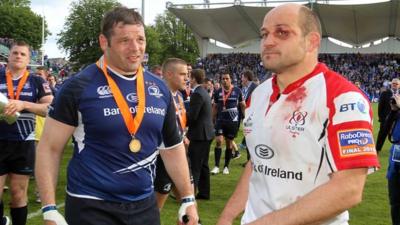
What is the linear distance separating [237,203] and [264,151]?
0.40m

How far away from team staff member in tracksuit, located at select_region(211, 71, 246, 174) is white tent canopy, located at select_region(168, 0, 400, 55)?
127 ft

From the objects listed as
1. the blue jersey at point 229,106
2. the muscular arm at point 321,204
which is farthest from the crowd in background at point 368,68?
the muscular arm at point 321,204

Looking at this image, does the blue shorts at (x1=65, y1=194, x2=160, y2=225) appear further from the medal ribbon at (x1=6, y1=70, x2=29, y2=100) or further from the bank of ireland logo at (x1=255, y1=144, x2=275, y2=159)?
the medal ribbon at (x1=6, y1=70, x2=29, y2=100)

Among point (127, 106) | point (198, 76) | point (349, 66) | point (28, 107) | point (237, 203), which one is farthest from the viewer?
point (349, 66)

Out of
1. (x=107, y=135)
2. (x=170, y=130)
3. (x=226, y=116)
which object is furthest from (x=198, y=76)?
(x=107, y=135)

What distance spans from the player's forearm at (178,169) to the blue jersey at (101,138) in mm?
321

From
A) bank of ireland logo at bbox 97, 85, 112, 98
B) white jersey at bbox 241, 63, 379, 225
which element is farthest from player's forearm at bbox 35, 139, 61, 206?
white jersey at bbox 241, 63, 379, 225

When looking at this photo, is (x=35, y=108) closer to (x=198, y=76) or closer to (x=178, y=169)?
(x=178, y=169)

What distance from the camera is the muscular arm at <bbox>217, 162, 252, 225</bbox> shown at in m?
2.51

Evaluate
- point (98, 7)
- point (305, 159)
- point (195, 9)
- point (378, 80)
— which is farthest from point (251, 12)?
point (305, 159)

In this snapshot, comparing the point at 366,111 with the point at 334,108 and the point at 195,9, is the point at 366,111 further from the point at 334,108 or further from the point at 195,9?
the point at 195,9

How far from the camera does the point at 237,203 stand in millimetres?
2578

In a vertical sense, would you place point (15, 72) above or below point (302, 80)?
below

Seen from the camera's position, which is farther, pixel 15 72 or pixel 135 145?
pixel 15 72
